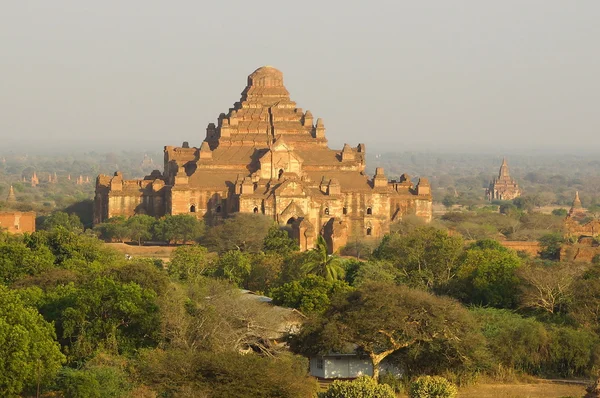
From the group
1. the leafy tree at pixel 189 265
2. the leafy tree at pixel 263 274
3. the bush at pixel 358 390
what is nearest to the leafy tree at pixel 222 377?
the bush at pixel 358 390

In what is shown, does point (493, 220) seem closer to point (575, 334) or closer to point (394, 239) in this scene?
point (394, 239)

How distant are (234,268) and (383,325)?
16.5 meters

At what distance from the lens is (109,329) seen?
40.0 metres

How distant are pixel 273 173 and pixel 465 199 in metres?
79.1

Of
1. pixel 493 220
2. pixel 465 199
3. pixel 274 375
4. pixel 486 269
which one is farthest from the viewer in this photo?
pixel 465 199

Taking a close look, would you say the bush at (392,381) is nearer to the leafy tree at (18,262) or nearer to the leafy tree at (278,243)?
the leafy tree at (18,262)

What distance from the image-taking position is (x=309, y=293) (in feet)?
150

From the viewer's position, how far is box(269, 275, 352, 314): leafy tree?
44875 millimetres

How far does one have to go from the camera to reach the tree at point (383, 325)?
131ft

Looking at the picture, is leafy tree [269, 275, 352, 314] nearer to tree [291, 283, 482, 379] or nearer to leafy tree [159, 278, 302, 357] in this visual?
leafy tree [159, 278, 302, 357]

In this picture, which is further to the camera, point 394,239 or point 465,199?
point 465,199

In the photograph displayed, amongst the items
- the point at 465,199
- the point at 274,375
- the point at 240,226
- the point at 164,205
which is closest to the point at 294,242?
the point at 240,226

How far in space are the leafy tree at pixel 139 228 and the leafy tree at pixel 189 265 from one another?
15767mm

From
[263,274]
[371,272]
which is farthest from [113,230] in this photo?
[371,272]
